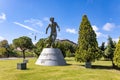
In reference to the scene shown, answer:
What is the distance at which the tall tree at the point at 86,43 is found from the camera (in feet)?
80.3

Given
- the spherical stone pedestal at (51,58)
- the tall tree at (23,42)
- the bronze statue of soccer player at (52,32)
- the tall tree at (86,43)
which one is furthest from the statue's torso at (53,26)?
the tall tree at (23,42)

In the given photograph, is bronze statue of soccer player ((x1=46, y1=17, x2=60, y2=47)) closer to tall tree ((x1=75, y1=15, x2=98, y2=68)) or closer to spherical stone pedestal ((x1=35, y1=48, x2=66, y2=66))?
spherical stone pedestal ((x1=35, y1=48, x2=66, y2=66))

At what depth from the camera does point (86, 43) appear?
2503 cm

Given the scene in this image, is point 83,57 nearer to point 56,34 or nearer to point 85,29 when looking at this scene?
point 85,29

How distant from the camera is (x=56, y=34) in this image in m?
28.1

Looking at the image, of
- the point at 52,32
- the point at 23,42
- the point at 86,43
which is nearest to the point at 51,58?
the point at 52,32

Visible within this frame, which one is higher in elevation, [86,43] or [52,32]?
[52,32]

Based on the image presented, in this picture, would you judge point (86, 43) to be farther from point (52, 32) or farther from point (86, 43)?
point (52, 32)

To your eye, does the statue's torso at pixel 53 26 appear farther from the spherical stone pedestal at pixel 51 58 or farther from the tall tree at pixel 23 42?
the tall tree at pixel 23 42

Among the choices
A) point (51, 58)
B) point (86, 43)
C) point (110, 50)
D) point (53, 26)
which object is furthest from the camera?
point (110, 50)

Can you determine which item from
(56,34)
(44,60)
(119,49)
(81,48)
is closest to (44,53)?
(44,60)

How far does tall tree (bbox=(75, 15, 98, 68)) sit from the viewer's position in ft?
80.3

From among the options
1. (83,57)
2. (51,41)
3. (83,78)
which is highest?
(51,41)

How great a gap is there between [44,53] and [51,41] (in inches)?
87.8
